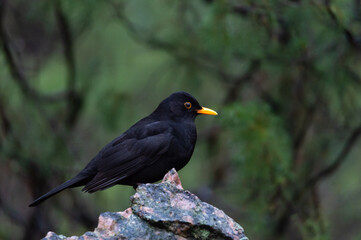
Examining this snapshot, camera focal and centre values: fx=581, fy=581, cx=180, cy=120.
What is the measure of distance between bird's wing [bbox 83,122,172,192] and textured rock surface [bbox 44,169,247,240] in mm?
1712

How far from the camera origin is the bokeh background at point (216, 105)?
6.04 metres

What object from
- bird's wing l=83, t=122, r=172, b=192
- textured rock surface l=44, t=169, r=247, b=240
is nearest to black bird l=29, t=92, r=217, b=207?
bird's wing l=83, t=122, r=172, b=192

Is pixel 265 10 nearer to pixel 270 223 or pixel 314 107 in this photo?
pixel 314 107

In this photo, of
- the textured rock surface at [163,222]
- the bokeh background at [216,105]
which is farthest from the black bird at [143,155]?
the textured rock surface at [163,222]

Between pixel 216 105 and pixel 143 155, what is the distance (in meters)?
1.74

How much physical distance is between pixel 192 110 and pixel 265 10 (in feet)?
3.77

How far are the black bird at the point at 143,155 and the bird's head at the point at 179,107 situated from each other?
0.05ft

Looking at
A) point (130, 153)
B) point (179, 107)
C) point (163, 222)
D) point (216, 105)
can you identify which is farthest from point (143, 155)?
point (163, 222)

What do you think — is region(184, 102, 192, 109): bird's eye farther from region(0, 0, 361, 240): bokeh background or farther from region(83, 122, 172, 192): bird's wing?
region(0, 0, 361, 240): bokeh background

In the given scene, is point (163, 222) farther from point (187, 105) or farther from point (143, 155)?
point (187, 105)

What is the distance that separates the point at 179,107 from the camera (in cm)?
543

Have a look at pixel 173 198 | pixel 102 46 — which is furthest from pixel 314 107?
pixel 173 198

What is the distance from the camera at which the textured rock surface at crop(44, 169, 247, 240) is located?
3.02m

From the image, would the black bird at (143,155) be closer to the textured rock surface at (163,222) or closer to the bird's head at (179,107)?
the bird's head at (179,107)
